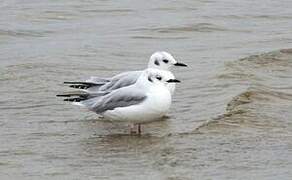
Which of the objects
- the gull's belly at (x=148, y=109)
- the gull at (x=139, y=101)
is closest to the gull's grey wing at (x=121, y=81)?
the gull at (x=139, y=101)

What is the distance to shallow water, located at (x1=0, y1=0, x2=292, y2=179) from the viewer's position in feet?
24.2

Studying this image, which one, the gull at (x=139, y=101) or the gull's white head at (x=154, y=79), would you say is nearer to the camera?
the gull at (x=139, y=101)

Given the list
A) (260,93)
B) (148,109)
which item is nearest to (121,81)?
(148,109)

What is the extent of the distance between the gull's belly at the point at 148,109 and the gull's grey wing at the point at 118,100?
0.06 meters

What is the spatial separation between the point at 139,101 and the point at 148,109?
133 mm

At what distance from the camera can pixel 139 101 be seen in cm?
837

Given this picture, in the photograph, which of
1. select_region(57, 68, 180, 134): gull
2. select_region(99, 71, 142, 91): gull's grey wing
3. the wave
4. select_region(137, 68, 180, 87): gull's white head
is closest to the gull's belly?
select_region(57, 68, 180, 134): gull

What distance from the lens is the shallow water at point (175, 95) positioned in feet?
24.2

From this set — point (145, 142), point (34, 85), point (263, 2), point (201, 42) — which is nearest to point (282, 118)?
point (145, 142)

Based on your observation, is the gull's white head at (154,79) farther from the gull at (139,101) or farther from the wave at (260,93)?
the wave at (260,93)

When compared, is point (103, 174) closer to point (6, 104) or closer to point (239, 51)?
point (6, 104)

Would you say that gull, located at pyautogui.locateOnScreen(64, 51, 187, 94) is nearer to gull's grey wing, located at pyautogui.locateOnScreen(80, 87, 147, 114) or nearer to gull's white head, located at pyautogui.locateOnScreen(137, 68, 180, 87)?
gull's grey wing, located at pyautogui.locateOnScreen(80, 87, 147, 114)

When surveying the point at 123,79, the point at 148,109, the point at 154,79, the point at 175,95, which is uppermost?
the point at 154,79

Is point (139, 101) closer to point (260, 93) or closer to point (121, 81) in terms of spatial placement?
point (121, 81)
